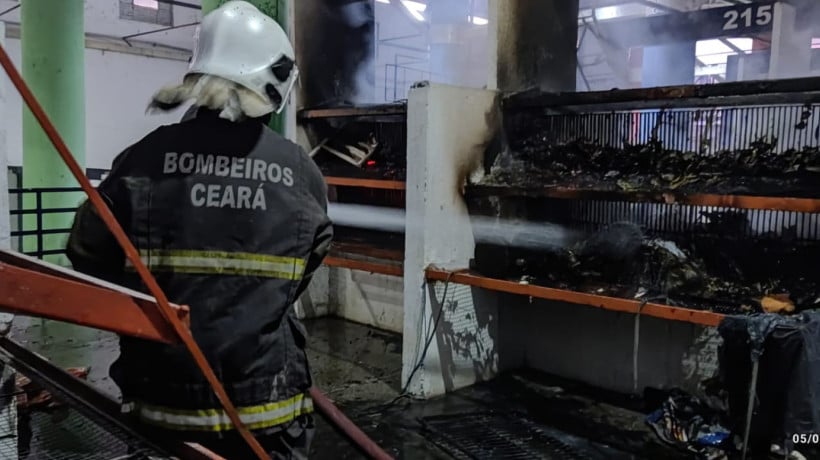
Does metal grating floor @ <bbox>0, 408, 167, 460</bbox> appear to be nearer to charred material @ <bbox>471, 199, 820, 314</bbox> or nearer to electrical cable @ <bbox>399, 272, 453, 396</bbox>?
electrical cable @ <bbox>399, 272, 453, 396</bbox>

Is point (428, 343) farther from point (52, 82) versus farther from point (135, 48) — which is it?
point (135, 48)

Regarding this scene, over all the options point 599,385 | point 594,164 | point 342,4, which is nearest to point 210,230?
point 594,164

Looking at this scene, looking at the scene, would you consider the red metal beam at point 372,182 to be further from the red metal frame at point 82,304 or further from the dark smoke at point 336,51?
the red metal frame at point 82,304

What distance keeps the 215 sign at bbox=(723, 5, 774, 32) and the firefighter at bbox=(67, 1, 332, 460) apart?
6.49m

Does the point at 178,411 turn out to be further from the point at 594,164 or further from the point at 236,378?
the point at 594,164

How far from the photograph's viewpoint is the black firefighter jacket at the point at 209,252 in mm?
1483

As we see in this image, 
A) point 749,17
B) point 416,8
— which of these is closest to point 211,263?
point 749,17

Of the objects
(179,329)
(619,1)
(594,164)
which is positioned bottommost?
(179,329)

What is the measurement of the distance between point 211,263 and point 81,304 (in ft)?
1.22

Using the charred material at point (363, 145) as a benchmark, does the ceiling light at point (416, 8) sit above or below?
above

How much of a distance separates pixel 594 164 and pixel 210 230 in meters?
2.73

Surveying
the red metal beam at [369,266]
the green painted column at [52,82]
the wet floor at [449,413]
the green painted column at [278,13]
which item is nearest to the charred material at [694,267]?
the red metal beam at [369,266]

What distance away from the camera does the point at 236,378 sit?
1541 millimetres

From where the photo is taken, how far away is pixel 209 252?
1501 mm
